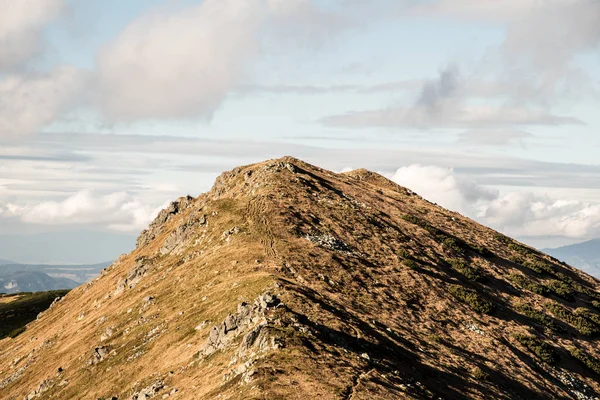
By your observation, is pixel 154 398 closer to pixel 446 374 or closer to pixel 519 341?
pixel 446 374

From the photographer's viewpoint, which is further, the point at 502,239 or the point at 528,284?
the point at 502,239

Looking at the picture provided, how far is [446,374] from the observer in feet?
203

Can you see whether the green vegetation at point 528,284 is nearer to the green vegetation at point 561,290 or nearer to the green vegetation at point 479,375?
the green vegetation at point 561,290

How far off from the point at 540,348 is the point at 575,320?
19.6 metres

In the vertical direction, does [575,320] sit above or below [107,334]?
above

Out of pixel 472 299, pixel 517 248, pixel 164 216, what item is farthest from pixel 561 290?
pixel 164 216

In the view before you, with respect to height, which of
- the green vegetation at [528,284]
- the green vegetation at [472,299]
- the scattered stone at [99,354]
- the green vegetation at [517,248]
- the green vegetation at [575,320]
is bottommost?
the scattered stone at [99,354]

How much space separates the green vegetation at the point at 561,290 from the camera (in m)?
106

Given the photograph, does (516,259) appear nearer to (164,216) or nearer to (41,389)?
(164,216)

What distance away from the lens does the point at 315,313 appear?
62.7 metres

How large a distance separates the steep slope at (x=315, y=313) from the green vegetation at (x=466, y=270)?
413mm

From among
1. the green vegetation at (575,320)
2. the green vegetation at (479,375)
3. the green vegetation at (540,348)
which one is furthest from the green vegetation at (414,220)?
the green vegetation at (479,375)

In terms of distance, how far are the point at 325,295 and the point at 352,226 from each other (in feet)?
97.1

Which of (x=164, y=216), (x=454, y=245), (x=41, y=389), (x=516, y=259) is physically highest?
(x=516, y=259)
